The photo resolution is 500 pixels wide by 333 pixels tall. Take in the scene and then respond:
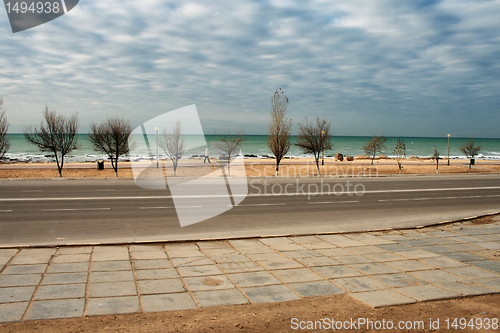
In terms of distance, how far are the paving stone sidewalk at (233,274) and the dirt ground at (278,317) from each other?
0.22 metres

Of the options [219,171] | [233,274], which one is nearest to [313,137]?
[219,171]

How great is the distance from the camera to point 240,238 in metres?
9.91

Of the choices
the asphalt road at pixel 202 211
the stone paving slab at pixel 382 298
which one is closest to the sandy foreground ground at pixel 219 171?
the asphalt road at pixel 202 211

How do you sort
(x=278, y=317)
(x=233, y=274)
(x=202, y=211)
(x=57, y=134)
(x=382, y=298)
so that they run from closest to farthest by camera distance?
1. (x=278, y=317)
2. (x=382, y=298)
3. (x=233, y=274)
4. (x=202, y=211)
5. (x=57, y=134)

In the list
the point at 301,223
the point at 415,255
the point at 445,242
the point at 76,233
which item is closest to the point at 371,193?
the point at 301,223

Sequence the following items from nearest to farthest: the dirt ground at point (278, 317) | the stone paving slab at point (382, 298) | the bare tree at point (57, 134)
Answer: the dirt ground at point (278, 317)
the stone paving slab at point (382, 298)
the bare tree at point (57, 134)

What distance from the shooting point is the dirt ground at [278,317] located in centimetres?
481

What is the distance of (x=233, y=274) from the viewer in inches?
278

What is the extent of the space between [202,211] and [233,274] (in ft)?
24.8

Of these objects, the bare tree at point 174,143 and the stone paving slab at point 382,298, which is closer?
the stone paving slab at point 382,298

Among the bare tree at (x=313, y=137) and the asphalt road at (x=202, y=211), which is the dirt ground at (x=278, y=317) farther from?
the bare tree at (x=313, y=137)

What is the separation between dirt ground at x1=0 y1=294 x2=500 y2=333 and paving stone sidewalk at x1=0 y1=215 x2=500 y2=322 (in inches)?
8.7

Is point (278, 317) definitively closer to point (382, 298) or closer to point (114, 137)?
point (382, 298)

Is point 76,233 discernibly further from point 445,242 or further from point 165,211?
point 445,242
